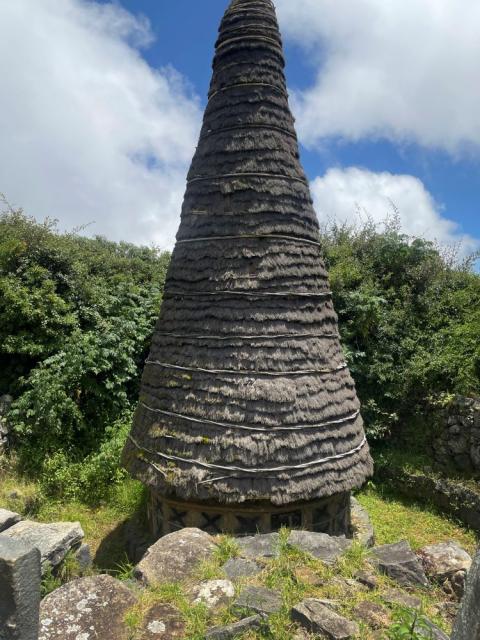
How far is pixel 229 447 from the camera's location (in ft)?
17.5

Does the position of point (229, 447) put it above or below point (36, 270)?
below

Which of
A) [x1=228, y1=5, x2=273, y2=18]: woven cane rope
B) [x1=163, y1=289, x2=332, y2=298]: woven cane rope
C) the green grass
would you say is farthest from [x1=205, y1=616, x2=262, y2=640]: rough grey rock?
[x1=228, y1=5, x2=273, y2=18]: woven cane rope

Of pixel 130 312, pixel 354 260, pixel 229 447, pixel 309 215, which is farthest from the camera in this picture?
pixel 354 260

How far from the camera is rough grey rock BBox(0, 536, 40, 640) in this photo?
211cm

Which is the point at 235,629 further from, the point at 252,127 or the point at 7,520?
the point at 252,127

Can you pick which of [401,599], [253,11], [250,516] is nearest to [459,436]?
[250,516]

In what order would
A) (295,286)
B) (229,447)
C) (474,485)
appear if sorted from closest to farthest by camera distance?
(229,447) → (295,286) → (474,485)

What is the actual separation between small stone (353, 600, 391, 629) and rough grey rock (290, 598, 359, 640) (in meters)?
0.14

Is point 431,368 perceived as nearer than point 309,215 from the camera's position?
No

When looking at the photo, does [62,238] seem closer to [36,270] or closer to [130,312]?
[36,270]

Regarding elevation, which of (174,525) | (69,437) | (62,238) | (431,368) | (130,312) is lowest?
(174,525)

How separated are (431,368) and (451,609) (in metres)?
8.25

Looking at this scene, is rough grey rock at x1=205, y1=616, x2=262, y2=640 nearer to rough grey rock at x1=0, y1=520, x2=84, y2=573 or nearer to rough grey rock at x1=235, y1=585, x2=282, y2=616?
rough grey rock at x1=235, y1=585, x2=282, y2=616

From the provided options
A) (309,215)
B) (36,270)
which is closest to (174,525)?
(309,215)
